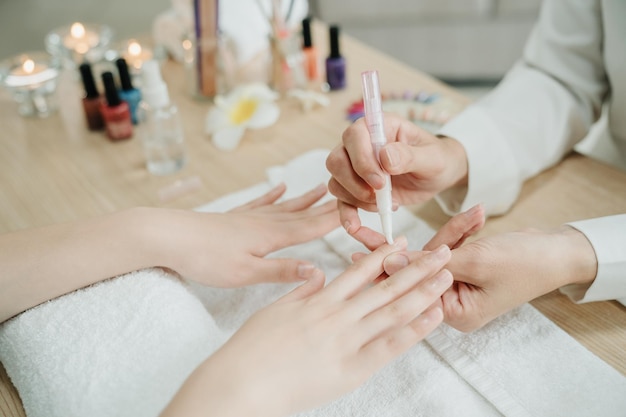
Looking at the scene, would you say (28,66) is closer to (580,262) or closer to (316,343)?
(316,343)

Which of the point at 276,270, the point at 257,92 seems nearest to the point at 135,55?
the point at 257,92

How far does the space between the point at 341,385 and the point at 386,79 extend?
0.79 m

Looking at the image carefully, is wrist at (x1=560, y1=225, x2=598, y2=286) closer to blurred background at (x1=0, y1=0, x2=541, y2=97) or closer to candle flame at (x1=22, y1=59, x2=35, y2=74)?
candle flame at (x1=22, y1=59, x2=35, y2=74)

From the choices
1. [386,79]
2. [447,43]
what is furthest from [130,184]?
[447,43]

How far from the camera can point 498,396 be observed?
559 mm

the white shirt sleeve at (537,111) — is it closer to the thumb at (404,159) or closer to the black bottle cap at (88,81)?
the thumb at (404,159)

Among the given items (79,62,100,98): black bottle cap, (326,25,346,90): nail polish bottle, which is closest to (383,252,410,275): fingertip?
(326,25,346,90): nail polish bottle

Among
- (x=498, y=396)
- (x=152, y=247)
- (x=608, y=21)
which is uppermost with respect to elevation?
(x=608, y=21)

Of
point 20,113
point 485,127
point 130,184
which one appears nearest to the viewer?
point 485,127

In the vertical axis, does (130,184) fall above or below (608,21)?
below

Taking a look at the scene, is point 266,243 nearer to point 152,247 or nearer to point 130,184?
point 152,247

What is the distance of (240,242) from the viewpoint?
28.0 inches

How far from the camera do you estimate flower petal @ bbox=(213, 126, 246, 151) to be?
102cm

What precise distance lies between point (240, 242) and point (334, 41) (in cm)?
58
